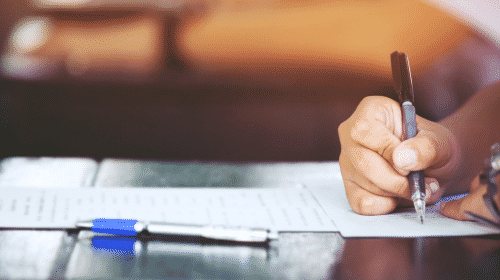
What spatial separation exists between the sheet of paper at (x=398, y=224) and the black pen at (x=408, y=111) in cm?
2

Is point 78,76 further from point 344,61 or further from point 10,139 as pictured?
point 344,61

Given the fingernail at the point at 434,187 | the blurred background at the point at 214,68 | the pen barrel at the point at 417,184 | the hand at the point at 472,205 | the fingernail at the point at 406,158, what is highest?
the blurred background at the point at 214,68

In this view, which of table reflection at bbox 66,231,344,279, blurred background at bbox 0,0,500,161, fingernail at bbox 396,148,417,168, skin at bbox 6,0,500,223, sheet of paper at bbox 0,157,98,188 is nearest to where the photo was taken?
table reflection at bbox 66,231,344,279

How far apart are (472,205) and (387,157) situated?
8cm

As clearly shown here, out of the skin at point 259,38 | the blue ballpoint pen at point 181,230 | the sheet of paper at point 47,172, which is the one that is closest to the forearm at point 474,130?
the blue ballpoint pen at point 181,230

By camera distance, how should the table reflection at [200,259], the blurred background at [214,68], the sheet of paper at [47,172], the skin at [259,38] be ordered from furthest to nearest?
the skin at [259,38], the blurred background at [214,68], the sheet of paper at [47,172], the table reflection at [200,259]

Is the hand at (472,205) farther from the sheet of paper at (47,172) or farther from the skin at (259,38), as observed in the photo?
the skin at (259,38)

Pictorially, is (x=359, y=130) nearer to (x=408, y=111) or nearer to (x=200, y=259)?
(x=408, y=111)

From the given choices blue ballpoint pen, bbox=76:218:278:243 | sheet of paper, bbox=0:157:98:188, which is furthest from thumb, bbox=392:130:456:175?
sheet of paper, bbox=0:157:98:188

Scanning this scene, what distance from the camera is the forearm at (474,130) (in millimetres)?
490

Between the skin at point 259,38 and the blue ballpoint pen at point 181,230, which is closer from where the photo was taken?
the blue ballpoint pen at point 181,230

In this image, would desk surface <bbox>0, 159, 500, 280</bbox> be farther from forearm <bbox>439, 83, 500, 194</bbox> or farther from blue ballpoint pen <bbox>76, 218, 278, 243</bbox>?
forearm <bbox>439, 83, 500, 194</bbox>

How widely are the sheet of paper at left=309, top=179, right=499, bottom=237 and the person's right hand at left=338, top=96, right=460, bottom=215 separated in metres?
0.01

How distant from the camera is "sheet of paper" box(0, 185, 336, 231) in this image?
1.30ft
